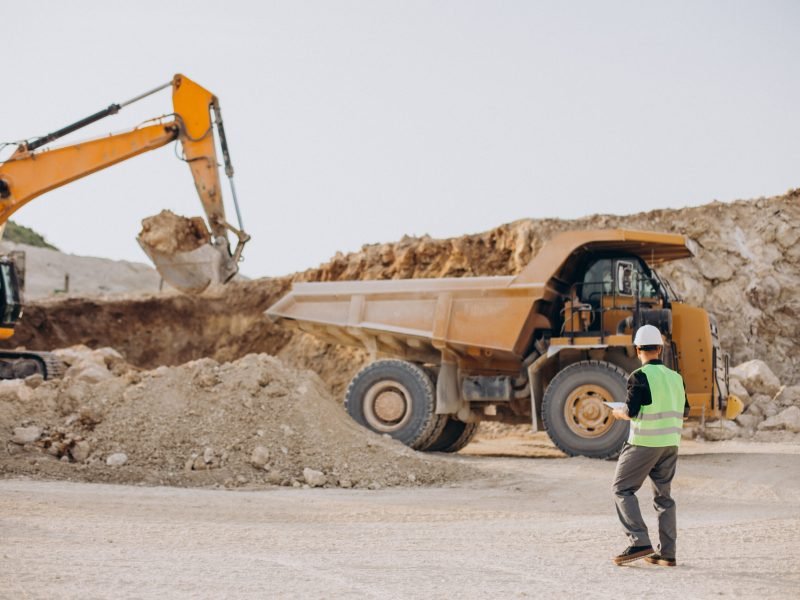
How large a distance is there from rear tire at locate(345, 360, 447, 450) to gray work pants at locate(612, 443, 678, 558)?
27.5 ft

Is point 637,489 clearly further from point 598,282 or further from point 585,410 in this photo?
point 598,282

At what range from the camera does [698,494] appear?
995cm

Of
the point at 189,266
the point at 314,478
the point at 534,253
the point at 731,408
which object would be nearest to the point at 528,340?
the point at 731,408

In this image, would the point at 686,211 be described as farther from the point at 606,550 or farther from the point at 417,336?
the point at 606,550

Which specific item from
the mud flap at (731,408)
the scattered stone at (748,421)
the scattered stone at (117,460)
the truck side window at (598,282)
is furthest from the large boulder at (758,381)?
the scattered stone at (117,460)

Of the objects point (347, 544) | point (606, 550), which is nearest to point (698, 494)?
point (606, 550)

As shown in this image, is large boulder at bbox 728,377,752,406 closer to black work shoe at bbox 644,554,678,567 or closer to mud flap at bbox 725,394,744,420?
mud flap at bbox 725,394,744,420

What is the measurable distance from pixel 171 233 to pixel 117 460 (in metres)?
4.19

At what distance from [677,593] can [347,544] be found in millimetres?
2360

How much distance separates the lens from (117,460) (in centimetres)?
1050

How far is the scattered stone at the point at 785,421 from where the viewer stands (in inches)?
664

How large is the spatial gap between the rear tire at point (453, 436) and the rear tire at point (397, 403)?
525 millimetres

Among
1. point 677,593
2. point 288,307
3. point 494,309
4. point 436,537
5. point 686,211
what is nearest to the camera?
point 677,593

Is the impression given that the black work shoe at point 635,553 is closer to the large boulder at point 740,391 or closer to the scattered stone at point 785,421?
the scattered stone at point 785,421
